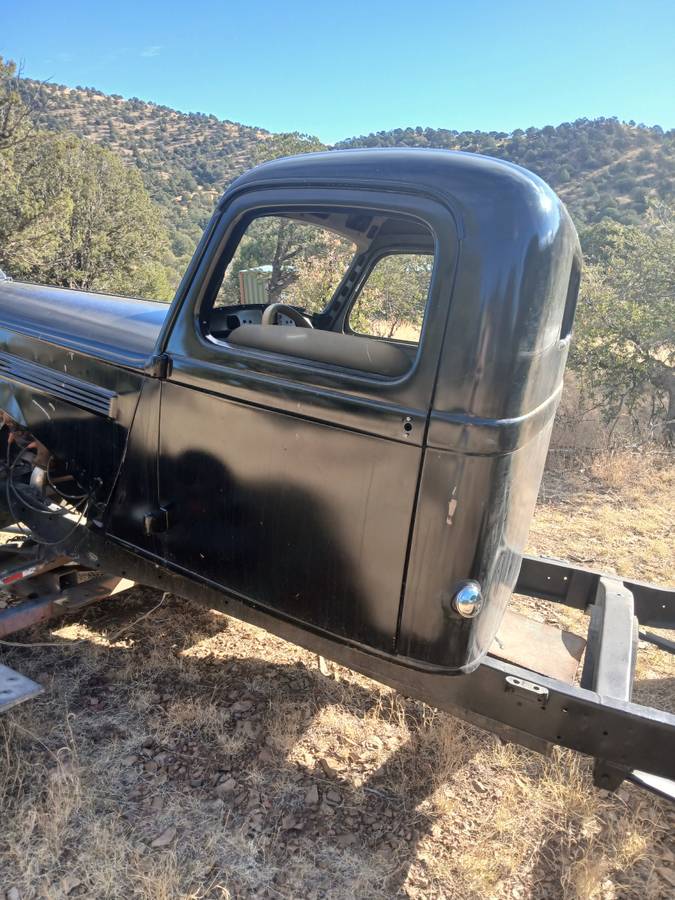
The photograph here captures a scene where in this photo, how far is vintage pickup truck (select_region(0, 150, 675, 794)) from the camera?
168 cm

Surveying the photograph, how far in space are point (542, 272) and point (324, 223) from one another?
1.50m

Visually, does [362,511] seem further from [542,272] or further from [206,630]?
[206,630]

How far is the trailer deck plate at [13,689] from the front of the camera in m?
2.15

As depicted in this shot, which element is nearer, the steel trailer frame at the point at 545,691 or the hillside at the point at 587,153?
the steel trailer frame at the point at 545,691

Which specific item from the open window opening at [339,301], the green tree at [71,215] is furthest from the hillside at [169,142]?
the open window opening at [339,301]

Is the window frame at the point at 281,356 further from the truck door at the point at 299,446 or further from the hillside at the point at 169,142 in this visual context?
the hillside at the point at 169,142

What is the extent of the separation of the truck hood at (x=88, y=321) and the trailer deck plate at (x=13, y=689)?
1286mm

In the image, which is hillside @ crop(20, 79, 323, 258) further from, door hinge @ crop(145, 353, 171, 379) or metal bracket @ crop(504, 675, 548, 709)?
metal bracket @ crop(504, 675, 548, 709)

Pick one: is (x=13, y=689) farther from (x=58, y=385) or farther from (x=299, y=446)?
(x=299, y=446)

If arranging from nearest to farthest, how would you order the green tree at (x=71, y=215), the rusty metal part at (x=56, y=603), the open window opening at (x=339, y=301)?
the open window opening at (x=339, y=301) < the rusty metal part at (x=56, y=603) < the green tree at (x=71, y=215)

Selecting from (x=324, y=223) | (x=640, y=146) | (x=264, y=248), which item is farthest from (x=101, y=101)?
(x=324, y=223)

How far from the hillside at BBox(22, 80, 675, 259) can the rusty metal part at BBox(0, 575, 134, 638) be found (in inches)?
1044

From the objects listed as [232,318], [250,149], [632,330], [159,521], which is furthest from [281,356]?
[250,149]

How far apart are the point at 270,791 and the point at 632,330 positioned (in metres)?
7.43
